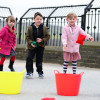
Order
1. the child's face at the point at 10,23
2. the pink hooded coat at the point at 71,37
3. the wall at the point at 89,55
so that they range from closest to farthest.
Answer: the pink hooded coat at the point at 71,37, the child's face at the point at 10,23, the wall at the point at 89,55

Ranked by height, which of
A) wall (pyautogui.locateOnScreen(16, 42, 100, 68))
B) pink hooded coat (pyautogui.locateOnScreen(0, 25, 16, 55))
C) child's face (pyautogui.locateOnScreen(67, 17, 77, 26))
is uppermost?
child's face (pyautogui.locateOnScreen(67, 17, 77, 26))

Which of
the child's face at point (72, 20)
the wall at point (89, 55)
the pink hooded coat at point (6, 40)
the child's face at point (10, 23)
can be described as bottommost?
the wall at point (89, 55)

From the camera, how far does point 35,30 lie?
25.0ft

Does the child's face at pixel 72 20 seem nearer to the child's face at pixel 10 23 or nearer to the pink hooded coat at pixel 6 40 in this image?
the child's face at pixel 10 23

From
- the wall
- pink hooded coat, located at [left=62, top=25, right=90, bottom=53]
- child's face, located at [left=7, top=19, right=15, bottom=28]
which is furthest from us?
the wall

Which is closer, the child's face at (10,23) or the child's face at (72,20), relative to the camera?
the child's face at (72,20)

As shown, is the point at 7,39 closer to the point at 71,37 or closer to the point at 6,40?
the point at 6,40

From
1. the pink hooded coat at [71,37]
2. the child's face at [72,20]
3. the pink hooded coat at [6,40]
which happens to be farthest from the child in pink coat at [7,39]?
the child's face at [72,20]

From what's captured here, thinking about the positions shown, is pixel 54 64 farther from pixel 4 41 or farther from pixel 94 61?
pixel 4 41

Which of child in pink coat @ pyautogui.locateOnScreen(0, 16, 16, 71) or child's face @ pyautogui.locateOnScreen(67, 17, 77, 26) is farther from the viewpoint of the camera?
child in pink coat @ pyautogui.locateOnScreen(0, 16, 16, 71)

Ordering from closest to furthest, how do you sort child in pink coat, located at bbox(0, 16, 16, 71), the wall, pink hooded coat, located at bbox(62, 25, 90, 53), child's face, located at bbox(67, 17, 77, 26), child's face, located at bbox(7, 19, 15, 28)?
child's face, located at bbox(67, 17, 77, 26) → pink hooded coat, located at bbox(62, 25, 90, 53) → child's face, located at bbox(7, 19, 15, 28) → child in pink coat, located at bbox(0, 16, 16, 71) → the wall

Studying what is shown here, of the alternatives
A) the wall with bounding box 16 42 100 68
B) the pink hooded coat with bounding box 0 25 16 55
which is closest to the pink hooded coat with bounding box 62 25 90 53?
the pink hooded coat with bounding box 0 25 16 55

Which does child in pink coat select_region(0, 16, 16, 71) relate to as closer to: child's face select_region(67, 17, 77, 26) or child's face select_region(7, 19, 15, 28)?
child's face select_region(7, 19, 15, 28)

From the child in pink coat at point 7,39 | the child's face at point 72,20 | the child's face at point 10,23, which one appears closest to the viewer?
the child's face at point 72,20
